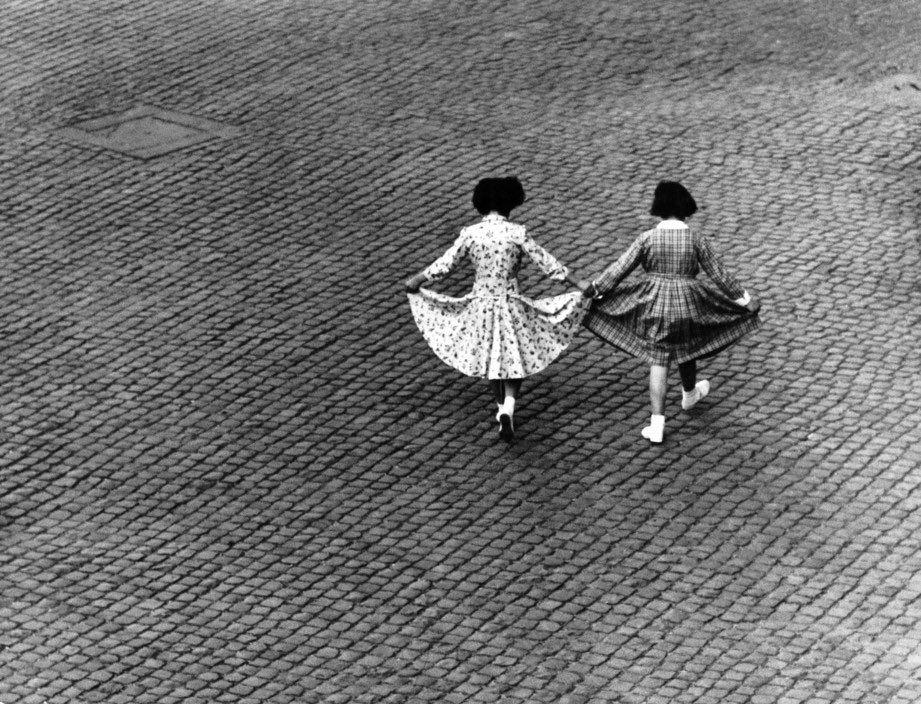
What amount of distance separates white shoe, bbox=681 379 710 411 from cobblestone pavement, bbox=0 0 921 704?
136 millimetres

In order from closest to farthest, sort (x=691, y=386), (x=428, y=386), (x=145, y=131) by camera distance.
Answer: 1. (x=691, y=386)
2. (x=428, y=386)
3. (x=145, y=131)

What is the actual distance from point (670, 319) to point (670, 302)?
0.33 feet

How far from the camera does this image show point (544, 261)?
12.1m

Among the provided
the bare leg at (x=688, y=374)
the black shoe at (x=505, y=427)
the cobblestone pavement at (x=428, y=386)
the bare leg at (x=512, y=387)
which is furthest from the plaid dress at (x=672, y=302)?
the black shoe at (x=505, y=427)

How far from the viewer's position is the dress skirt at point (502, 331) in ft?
40.1

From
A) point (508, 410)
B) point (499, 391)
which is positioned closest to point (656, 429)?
point (508, 410)

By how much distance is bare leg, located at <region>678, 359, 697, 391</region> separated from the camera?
12328 millimetres

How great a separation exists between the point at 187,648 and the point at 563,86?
8.20 meters

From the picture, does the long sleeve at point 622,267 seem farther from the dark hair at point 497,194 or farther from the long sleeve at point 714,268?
the dark hair at point 497,194

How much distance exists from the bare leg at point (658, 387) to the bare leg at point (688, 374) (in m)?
0.23

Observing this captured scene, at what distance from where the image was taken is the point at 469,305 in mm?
12344

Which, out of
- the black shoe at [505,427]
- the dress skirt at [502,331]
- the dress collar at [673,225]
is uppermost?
the dress collar at [673,225]

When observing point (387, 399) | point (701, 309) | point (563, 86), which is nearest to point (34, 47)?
point (563, 86)

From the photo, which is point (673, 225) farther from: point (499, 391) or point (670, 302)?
point (499, 391)
